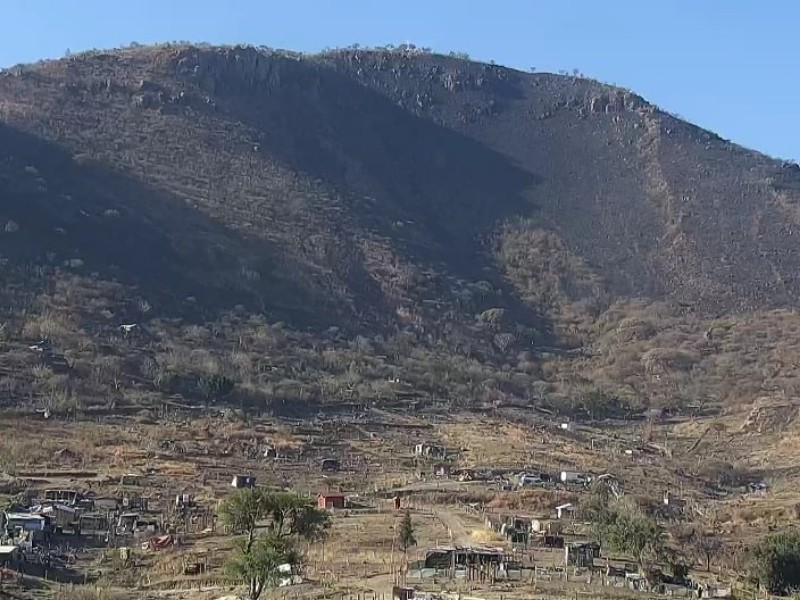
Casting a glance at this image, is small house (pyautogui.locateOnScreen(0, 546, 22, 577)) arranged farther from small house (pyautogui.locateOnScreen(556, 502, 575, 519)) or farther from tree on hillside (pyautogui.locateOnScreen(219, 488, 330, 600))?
small house (pyautogui.locateOnScreen(556, 502, 575, 519))

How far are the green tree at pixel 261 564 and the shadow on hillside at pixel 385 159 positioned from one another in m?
75.8

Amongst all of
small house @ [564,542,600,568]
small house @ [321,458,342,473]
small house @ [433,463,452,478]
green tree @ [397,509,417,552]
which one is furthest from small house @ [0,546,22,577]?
small house @ [433,463,452,478]

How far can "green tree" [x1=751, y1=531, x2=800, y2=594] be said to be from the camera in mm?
26641

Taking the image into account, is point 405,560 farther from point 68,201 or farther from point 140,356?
point 68,201

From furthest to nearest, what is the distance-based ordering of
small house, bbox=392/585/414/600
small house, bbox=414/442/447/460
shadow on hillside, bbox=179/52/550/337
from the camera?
1. shadow on hillside, bbox=179/52/550/337
2. small house, bbox=414/442/447/460
3. small house, bbox=392/585/414/600

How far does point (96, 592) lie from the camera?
22.7 m

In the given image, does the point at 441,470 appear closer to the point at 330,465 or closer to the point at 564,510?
the point at 330,465

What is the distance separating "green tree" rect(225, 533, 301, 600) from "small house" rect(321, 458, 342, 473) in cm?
2149

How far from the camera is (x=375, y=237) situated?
101 meters

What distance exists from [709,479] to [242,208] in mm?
54928

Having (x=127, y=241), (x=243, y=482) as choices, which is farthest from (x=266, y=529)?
(x=127, y=241)

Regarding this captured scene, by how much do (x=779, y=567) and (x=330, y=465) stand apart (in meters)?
23.3

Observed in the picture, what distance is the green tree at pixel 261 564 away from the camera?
2139cm

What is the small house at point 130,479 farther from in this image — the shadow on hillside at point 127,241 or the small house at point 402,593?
the shadow on hillside at point 127,241
